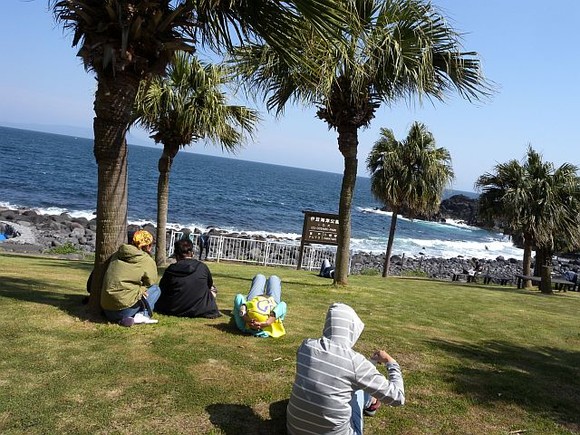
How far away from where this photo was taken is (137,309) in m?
6.10

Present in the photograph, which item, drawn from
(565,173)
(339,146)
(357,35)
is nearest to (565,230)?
(565,173)

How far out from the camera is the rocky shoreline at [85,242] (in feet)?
91.0

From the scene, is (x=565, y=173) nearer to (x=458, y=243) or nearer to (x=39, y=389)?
(x=39, y=389)

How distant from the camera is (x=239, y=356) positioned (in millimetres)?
5410

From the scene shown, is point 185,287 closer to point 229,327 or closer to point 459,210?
point 229,327

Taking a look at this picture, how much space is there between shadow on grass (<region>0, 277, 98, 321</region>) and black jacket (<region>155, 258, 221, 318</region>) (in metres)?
0.92

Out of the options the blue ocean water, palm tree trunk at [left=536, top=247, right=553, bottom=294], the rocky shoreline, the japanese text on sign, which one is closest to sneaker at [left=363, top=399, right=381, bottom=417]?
the japanese text on sign

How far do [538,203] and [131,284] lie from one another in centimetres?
1762

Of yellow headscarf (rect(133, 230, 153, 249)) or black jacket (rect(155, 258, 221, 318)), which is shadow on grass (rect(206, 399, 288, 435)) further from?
yellow headscarf (rect(133, 230, 153, 249))

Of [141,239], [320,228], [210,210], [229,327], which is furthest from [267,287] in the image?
[210,210]

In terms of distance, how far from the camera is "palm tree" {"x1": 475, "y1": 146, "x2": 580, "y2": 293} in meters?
19.2

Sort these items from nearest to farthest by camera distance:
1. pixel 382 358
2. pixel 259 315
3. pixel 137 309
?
pixel 382 358, pixel 259 315, pixel 137 309

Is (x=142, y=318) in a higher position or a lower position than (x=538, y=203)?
lower

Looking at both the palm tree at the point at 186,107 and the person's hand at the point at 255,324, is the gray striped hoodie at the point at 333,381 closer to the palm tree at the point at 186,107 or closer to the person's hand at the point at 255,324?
the person's hand at the point at 255,324
